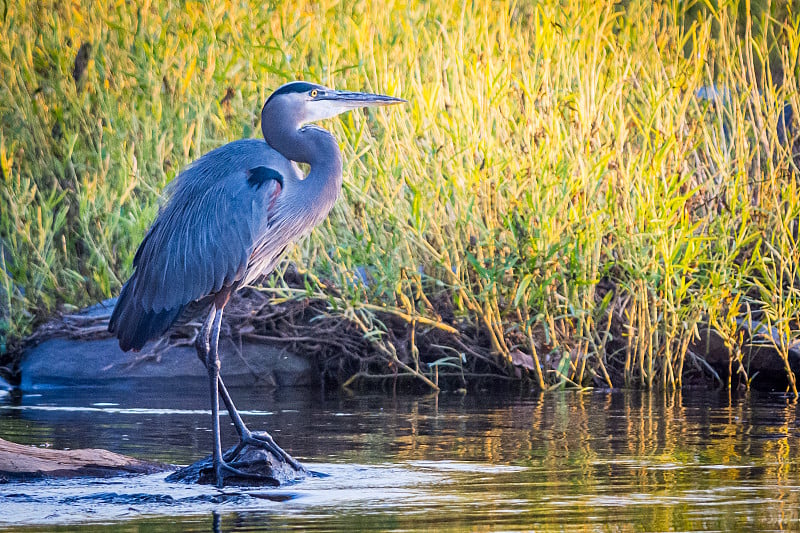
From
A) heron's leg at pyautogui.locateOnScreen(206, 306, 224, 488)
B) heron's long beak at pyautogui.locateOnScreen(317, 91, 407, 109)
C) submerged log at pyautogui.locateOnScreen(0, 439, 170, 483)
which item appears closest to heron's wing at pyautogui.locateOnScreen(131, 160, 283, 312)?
heron's leg at pyautogui.locateOnScreen(206, 306, 224, 488)

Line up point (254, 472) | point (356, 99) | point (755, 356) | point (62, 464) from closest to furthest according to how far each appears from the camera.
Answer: point (62, 464) < point (254, 472) < point (356, 99) < point (755, 356)

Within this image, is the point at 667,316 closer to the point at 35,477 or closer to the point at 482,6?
the point at 482,6

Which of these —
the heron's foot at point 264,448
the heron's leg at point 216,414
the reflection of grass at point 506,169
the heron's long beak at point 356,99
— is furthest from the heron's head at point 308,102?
the heron's foot at point 264,448

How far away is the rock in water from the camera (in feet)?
17.9

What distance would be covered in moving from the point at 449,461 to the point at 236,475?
91 centimetres

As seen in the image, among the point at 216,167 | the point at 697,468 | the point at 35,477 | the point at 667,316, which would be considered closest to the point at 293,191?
the point at 216,167

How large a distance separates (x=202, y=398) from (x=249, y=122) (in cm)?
208

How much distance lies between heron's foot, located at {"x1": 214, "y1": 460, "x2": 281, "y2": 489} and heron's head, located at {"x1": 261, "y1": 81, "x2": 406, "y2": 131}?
1.73 meters

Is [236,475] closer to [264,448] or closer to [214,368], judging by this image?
[264,448]

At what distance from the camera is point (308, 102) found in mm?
6453

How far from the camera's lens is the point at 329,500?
487cm

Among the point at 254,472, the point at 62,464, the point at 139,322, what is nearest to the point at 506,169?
the point at 139,322

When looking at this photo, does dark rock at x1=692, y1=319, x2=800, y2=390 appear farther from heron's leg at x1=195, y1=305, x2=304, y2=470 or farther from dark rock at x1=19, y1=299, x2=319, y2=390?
heron's leg at x1=195, y1=305, x2=304, y2=470

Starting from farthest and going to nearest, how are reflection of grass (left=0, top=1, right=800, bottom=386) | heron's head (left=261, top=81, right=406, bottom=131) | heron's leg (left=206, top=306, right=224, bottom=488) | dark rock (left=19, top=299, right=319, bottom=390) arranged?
dark rock (left=19, top=299, right=319, bottom=390) → reflection of grass (left=0, top=1, right=800, bottom=386) → heron's head (left=261, top=81, right=406, bottom=131) → heron's leg (left=206, top=306, right=224, bottom=488)
